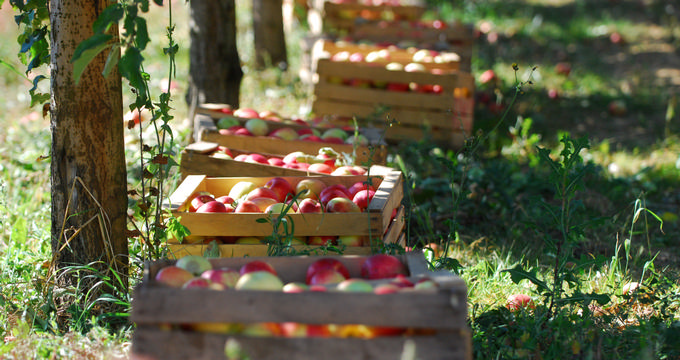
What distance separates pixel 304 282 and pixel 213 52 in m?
3.25

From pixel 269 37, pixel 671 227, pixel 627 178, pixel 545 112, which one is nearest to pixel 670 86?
pixel 545 112

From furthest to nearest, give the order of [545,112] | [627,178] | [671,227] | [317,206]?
[545,112]
[627,178]
[671,227]
[317,206]

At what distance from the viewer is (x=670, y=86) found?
23.5ft

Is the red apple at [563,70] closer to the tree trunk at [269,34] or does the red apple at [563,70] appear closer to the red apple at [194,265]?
the tree trunk at [269,34]

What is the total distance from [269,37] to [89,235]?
5538 millimetres

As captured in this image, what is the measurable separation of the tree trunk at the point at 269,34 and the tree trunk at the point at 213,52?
2675 millimetres

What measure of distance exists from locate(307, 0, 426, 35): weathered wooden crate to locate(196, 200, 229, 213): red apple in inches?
198

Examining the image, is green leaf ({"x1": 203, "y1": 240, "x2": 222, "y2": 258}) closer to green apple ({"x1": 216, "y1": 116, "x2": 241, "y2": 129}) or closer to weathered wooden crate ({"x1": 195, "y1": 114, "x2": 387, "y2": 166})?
weathered wooden crate ({"x1": 195, "y1": 114, "x2": 387, "y2": 166})

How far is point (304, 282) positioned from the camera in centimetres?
192

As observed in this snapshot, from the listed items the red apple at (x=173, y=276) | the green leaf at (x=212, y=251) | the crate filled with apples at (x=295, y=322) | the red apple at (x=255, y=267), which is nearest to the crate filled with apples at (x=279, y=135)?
the green leaf at (x=212, y=251)

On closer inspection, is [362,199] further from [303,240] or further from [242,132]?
[242,132]

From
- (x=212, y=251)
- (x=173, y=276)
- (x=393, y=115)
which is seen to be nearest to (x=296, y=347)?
(x=173, y=276)

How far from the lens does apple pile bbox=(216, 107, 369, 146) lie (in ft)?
11.8

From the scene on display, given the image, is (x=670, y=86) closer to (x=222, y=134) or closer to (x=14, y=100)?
(x=222, y=134)
